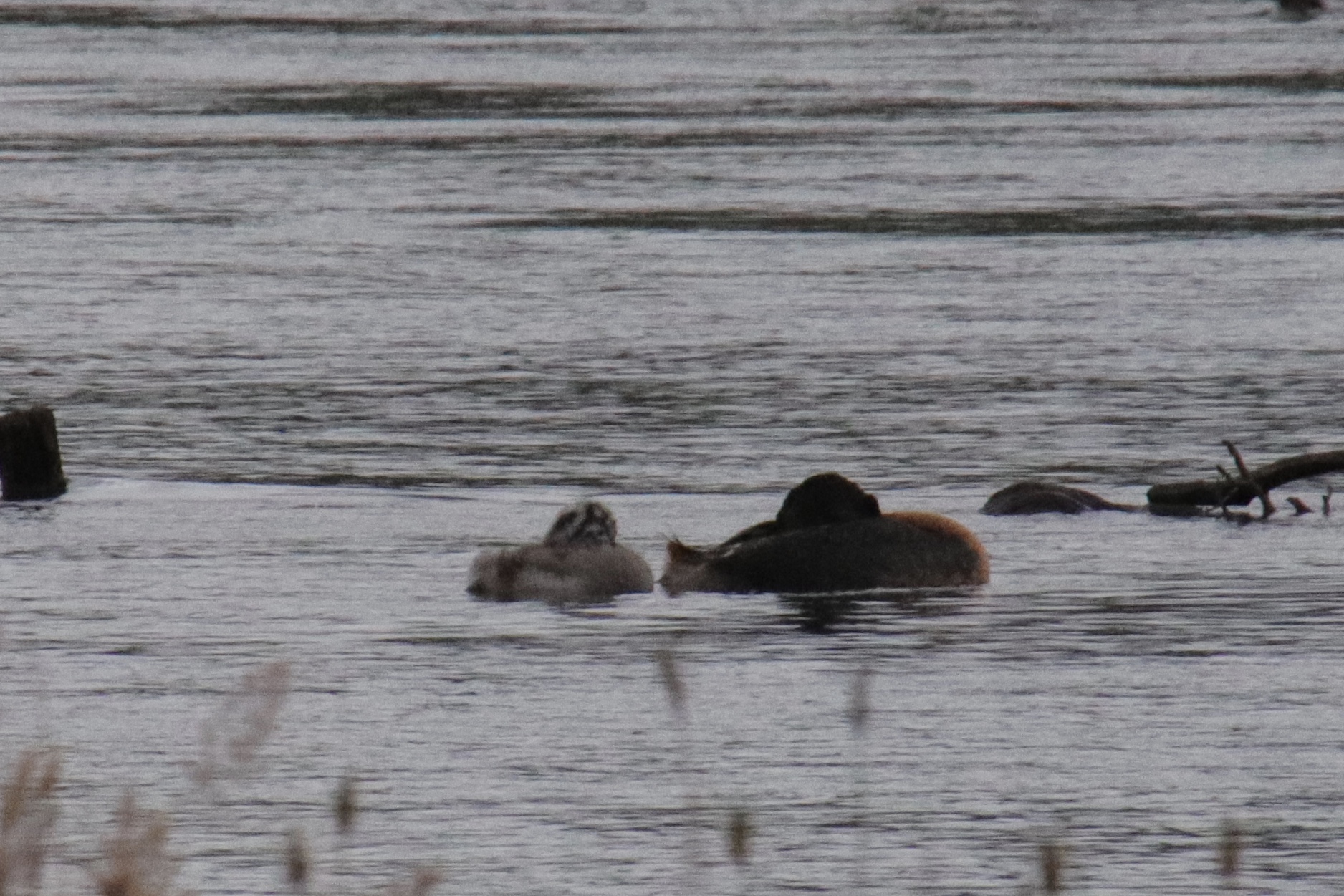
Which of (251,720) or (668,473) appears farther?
(668,473)

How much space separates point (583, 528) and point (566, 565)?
18 centimetres

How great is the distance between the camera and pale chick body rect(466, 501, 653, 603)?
12719 mm

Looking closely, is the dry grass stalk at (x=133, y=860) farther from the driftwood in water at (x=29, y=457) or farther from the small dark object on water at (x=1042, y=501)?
the driftwood in water at (x=29, y=457)

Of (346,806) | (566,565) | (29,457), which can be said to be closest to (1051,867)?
(346,806)

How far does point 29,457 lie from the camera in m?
15.7

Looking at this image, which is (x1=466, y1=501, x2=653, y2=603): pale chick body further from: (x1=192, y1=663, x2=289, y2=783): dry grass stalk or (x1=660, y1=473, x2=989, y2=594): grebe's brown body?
(x1=192, y1=663, x2=289, y2=783): dry grass stalk

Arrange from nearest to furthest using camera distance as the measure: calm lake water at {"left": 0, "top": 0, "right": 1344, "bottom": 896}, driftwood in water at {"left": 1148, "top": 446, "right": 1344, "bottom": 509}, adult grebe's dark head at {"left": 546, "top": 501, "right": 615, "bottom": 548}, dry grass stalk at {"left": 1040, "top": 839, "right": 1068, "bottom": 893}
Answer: dry grass stalk at {"left": 1040, "top": 839, "right": 1068, "bottom": 893} < calm lake water at {"left": 0, "top": 0, "right": 1344, "bottom": 896} < adult grebe's dark head at {"left": 546, "top": 501, "right": 615, "bottom": 548} < driftwood in water at {"left": 1148, "top": 446, "right": 1344, "bottom": 509}

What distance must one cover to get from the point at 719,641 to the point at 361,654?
1.23 meters

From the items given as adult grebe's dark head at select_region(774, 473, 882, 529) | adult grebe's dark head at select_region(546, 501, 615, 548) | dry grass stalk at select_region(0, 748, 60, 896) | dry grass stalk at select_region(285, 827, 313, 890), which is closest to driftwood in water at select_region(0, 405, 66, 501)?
adult grebe's dark head at select_region(546, 501, 615, 548)

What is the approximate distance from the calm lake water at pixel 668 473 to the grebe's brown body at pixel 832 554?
0.45 ft

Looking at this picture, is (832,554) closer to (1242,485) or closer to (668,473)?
(1242,485)

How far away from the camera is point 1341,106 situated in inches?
1800

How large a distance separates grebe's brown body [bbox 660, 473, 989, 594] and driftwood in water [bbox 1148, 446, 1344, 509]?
2.12 metres

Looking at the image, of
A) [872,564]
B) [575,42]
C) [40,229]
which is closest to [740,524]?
[872,564]
